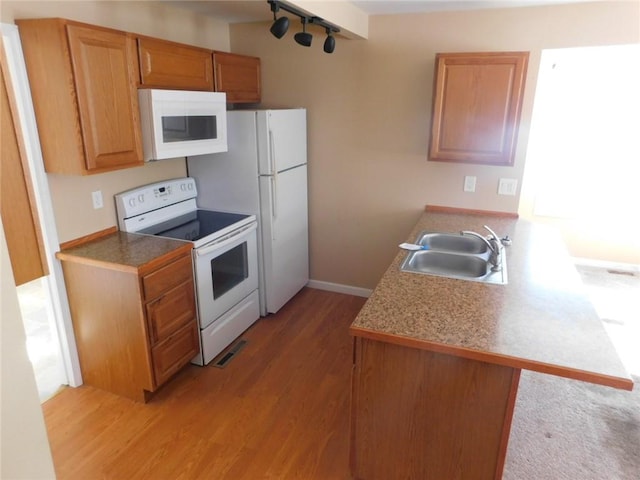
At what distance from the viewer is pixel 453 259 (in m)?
2.40

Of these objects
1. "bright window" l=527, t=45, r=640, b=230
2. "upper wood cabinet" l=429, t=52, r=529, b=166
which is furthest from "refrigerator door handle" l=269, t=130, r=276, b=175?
"bright window" l=527, t=45, r=640, b=230

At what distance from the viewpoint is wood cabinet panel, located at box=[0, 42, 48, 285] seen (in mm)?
1996

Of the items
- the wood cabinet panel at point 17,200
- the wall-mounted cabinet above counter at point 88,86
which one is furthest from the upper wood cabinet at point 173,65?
the wood cabinet panel at point 17,200

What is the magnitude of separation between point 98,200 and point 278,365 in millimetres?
1510

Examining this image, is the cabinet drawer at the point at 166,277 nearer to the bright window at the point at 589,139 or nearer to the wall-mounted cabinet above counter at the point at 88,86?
the wall-mounted cabinet above counter at the point at 88,86

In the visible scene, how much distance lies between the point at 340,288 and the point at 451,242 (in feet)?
4.51

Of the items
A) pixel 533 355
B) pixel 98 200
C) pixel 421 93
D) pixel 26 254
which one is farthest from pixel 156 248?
pixel 421 93

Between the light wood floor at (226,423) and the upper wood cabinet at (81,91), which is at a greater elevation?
the upper wood cabinet at (81,91)

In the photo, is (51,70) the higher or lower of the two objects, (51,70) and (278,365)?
the higher

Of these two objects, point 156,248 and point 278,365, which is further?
point 278,365

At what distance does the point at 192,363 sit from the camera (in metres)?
2.74

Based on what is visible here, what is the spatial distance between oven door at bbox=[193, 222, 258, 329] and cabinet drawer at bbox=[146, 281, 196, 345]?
79mm

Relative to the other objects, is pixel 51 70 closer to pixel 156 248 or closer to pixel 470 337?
pixel 156 248

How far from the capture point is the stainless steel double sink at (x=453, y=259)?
6.89ft
